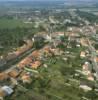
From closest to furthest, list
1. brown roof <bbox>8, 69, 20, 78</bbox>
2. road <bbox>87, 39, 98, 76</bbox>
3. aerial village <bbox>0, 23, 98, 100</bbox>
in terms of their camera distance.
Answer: aerial village <bbox>0, 23, 98, 100</bbox>
brown roof <bbox>8, 69, 20, 78</bbox>
road <bbox>87, 39, 98, 76</bbox>

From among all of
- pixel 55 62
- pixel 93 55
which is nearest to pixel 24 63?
pixel 55 62

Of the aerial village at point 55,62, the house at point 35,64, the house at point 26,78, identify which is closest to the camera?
the aerial village at point 55,62

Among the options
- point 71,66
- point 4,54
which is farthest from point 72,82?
point 4,54

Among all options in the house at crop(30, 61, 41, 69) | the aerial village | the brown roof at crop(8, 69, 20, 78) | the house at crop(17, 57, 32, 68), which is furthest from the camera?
the house at crop(30, 61, 41, 69)

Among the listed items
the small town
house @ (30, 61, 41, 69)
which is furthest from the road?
house @ (30, 61, 41, 69)

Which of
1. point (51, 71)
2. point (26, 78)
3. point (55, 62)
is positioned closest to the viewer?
point (26, 78)

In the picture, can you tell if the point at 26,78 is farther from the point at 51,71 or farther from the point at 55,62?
the point at 55,62

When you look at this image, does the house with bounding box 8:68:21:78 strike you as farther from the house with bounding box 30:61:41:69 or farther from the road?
the road

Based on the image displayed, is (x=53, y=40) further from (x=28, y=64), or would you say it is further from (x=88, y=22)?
(x=88, y=22)

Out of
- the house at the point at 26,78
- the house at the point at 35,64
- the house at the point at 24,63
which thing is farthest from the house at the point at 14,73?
the house at the point at 35,64

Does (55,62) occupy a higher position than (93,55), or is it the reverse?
(55,62)

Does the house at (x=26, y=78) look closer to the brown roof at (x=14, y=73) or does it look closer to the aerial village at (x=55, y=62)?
the aerial village at (x=55, y=62)
